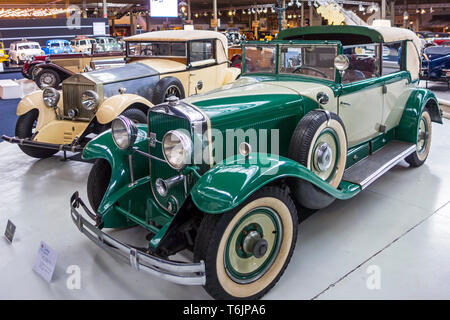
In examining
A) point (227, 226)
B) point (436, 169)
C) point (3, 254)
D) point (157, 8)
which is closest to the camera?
point (227, 226)

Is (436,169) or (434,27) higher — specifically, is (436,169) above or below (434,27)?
below

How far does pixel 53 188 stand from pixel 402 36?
431 centimetres

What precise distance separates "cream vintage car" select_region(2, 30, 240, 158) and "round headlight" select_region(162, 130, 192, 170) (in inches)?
82.3

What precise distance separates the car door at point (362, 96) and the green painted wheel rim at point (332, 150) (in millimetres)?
442

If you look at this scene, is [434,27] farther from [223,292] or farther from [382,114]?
[223,292]

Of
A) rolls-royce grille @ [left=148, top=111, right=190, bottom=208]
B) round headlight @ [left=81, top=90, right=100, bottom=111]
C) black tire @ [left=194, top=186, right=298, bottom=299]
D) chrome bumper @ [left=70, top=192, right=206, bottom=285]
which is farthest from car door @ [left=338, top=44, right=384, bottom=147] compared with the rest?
round headlight @ [left=81, top=90, right=100, bottom=111]

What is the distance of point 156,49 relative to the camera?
23.2 feet

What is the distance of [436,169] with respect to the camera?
4973mm

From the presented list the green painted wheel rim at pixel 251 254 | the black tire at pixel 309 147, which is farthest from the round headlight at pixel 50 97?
the green painted wheel rim at pixel 251 254

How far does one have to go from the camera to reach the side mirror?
11.3ft

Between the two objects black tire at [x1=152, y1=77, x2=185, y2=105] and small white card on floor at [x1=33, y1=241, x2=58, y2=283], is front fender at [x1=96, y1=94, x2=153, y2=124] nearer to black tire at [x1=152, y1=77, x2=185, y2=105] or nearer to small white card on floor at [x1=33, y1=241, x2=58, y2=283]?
black tire at [x1=152, y1=77, x2=185, y2=105]

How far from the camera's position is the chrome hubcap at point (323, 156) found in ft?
10.7

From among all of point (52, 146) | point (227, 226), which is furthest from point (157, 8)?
point (227, 226)

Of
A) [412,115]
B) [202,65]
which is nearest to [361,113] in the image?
[412,115]
